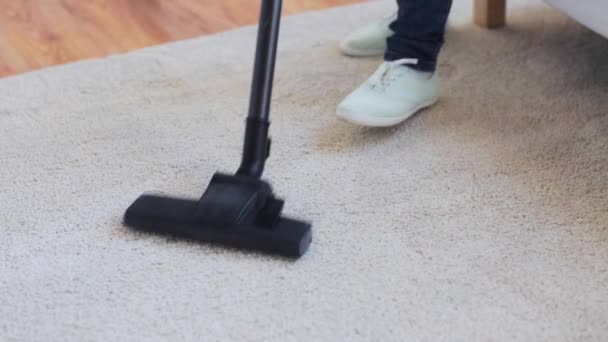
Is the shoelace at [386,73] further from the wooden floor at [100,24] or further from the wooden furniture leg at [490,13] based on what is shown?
the wooden floor at [100,24]

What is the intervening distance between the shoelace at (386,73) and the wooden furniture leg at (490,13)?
14.3 inches

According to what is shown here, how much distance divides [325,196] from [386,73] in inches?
11.4

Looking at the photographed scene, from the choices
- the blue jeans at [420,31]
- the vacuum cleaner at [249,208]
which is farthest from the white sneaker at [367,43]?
the vacuum cleaner at [249,208]

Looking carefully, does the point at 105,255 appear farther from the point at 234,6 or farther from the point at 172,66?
the point at 234,6

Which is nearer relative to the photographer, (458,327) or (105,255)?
(458,327)

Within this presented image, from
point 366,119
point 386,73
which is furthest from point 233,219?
point 386,73

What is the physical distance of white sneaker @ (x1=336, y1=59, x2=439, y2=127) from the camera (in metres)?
1.13

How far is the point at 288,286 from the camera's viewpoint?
2.76ft

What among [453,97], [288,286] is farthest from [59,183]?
[453,97]

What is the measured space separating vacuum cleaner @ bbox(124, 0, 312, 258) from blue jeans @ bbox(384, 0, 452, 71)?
35 centimetres

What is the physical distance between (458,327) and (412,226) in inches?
7.3

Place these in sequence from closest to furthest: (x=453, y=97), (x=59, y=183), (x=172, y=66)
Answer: (x=59, y=183), (x=453, y=97), (x=172, y=66)

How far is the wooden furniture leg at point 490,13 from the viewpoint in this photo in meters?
1.49

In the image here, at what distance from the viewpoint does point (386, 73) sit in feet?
3.95
